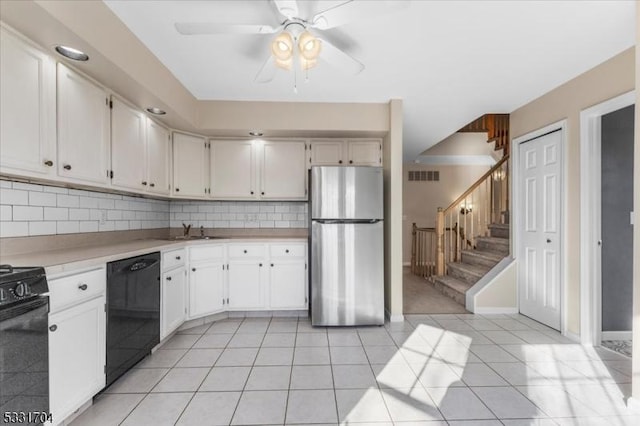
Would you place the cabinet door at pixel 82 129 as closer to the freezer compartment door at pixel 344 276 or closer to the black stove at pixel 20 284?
the black stove at pixel 20 284

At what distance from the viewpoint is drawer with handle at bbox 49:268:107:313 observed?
4.98 ft

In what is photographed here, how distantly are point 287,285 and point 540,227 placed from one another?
9.43 feet

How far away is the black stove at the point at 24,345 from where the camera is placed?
1.24m

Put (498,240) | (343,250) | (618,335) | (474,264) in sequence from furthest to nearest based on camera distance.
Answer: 1. (474,264)
2. (498,240)
3. (343,250)
4. (618,335)

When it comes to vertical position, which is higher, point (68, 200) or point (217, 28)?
point (217, 28)

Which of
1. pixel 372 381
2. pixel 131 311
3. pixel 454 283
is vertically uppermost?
pixel 131 311

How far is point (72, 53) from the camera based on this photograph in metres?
1.85

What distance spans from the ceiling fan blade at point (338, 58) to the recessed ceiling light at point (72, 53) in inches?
58.5

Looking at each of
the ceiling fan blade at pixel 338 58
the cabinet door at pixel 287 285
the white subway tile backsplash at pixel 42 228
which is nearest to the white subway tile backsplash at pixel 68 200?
the white subway tile backsplash at pixel 42 228

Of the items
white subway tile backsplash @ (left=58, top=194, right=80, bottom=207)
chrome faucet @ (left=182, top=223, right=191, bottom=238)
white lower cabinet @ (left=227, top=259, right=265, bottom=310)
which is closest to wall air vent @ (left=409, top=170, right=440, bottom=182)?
white lower cabinet @ (left=227, top=259, right=265, bottom=310)

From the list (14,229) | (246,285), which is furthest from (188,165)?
(14,229)

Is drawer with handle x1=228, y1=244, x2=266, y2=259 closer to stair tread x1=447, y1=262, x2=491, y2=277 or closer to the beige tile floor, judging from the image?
the beige tile floor

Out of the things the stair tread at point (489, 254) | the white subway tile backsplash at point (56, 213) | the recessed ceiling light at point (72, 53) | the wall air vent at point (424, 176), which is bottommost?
the stair tread at point (489, 254)

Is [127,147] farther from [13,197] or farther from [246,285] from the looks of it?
[246,285]
